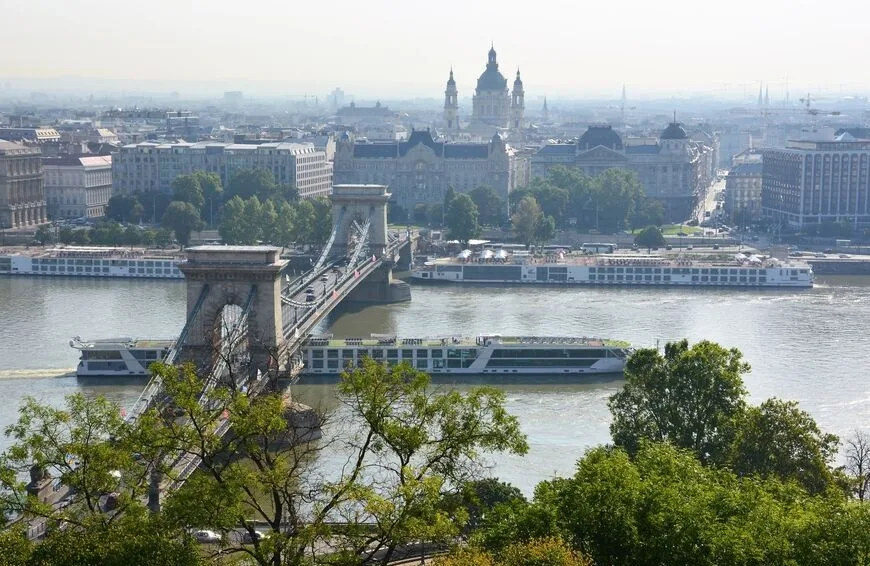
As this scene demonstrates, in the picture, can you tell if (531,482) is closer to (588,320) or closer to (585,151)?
(588,320)

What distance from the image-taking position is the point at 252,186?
5675 centimetres

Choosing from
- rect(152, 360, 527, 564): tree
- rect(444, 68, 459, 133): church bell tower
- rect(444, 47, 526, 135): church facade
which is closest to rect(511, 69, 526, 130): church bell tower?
rect(444, 47, 526, 135): church facade

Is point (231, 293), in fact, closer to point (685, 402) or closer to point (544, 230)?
point (685, 402)

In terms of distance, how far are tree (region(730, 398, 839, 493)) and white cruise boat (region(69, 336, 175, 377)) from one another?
14.2m

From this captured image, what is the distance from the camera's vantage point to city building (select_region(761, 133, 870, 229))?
182ft

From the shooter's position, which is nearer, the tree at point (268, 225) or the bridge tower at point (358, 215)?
the bridge tower at point (358, 215)

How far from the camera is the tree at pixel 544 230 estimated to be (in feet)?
165

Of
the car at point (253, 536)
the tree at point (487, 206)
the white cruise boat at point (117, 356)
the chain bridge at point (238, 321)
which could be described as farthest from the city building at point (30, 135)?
the car at point (253, 536)

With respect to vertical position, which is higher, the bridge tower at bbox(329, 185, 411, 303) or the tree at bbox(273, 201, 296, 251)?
the bridge tower at bbox(329, 185, 411, 303)

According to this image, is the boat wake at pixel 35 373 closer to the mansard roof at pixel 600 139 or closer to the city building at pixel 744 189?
the city building at pixel 744 189

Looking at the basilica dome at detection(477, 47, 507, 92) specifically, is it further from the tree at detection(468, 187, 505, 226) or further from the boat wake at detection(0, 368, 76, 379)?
the boat wake at detection(0, 368, 76, 379)

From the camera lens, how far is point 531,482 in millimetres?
20547

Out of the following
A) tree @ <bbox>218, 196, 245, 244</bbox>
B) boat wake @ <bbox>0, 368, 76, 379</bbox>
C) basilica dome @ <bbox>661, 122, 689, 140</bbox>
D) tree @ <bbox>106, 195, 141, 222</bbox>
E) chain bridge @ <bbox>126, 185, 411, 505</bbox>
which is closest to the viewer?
chain bridge @ <bbox>126, 185, 411, 505</bbox>

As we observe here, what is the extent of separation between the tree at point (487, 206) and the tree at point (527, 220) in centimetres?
478
